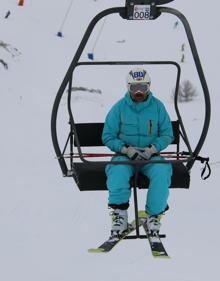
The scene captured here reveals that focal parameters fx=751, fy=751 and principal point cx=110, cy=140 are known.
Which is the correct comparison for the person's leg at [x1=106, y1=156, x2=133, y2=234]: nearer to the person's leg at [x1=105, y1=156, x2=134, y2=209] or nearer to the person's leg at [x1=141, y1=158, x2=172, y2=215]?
the person's leg at [x1=105, y1=156, x2=134, y2=209]

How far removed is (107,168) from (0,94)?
319 inches

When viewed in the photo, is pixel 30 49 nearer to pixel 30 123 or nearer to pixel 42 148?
pixel 30 123

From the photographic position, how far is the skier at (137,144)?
5.57 m

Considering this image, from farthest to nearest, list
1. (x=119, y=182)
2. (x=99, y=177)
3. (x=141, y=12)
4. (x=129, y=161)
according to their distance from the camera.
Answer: (x=99, y=177)
(x=119, y=182)
(x=129, y=161)
(x=141, y=12)

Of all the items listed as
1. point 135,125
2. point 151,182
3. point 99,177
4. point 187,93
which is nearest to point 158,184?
point 151,182

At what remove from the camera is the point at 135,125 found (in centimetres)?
586

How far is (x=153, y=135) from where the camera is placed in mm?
5914

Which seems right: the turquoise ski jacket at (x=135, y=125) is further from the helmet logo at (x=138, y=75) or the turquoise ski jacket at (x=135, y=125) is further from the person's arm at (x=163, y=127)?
the helmet logo at (x=138, y=75)

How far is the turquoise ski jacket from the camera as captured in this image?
5.86 m

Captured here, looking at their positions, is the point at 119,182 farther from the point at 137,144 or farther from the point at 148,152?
the point at 137,144

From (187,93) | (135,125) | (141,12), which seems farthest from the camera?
(187,93)

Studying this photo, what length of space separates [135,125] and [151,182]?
1.71 ft

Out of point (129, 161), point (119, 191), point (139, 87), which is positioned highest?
point (139, 87)

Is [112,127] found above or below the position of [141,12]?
below
